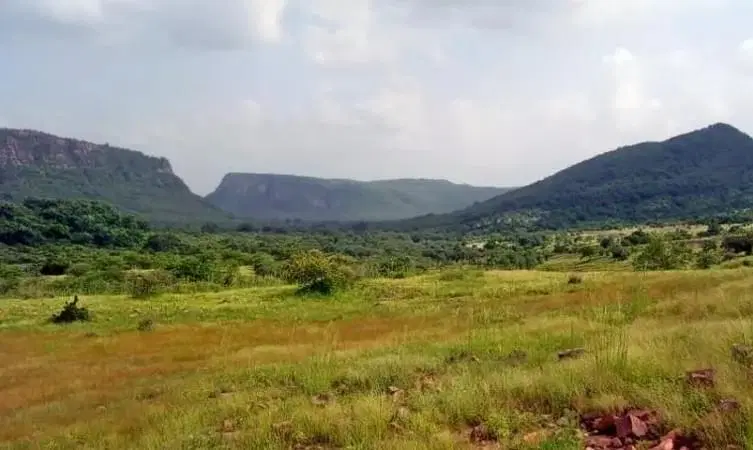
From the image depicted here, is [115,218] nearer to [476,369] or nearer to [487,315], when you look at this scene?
[487,315]

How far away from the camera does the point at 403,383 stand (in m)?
10.9

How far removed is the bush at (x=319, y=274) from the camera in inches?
1718

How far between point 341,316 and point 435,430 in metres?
24.9

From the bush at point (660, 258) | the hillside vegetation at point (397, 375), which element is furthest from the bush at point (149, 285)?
the bush at point (660, 258)

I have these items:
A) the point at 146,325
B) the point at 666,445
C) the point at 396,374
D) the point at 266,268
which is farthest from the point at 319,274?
the point at 666,445

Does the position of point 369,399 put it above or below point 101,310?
above

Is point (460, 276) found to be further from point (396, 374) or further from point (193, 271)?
point (396, 374)

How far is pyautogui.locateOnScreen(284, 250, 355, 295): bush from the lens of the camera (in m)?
43.6

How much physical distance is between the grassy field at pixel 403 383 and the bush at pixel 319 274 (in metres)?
16.7

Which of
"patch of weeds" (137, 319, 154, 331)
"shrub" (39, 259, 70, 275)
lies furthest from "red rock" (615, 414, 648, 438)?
"shrub" (39, 259, 70, 275)

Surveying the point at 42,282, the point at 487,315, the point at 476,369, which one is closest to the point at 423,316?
the point at 487,315

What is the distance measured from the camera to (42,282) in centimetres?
6072

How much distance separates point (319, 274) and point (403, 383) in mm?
36838

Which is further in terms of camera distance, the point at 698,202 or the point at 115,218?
the point at 698,202
